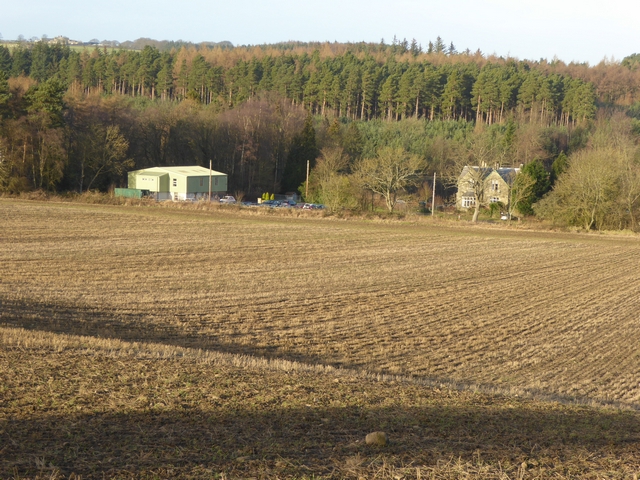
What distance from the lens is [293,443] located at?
25.7 feet

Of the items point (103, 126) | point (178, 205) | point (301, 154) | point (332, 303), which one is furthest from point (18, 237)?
point (301, 154)

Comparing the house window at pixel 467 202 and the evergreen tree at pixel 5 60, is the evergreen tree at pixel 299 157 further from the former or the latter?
the evergreen tree at pixel 5 60

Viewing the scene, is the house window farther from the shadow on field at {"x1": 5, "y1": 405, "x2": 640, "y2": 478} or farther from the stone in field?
the stone in field

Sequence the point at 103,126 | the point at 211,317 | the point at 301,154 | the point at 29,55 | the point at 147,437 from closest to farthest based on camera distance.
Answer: the point at 147,437, the point at 211,317, the point at 103,126, the point at 301,154, the point at 29,55

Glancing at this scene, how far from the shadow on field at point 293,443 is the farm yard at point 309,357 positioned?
1.3 inches

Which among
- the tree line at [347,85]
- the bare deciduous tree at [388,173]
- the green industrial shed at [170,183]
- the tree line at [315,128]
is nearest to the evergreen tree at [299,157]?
the tree line at [315,128]

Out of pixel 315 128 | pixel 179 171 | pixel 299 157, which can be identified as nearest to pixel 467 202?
pixel 299 157

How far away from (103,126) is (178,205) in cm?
1773

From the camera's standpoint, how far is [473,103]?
396 ft

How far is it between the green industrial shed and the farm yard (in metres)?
29.8

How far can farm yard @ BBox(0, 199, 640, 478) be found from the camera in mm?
7566

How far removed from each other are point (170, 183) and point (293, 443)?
70490mm

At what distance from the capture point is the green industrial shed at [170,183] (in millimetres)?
75000

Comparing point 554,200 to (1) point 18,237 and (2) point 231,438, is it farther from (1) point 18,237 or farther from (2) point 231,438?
(2) point 231,438
